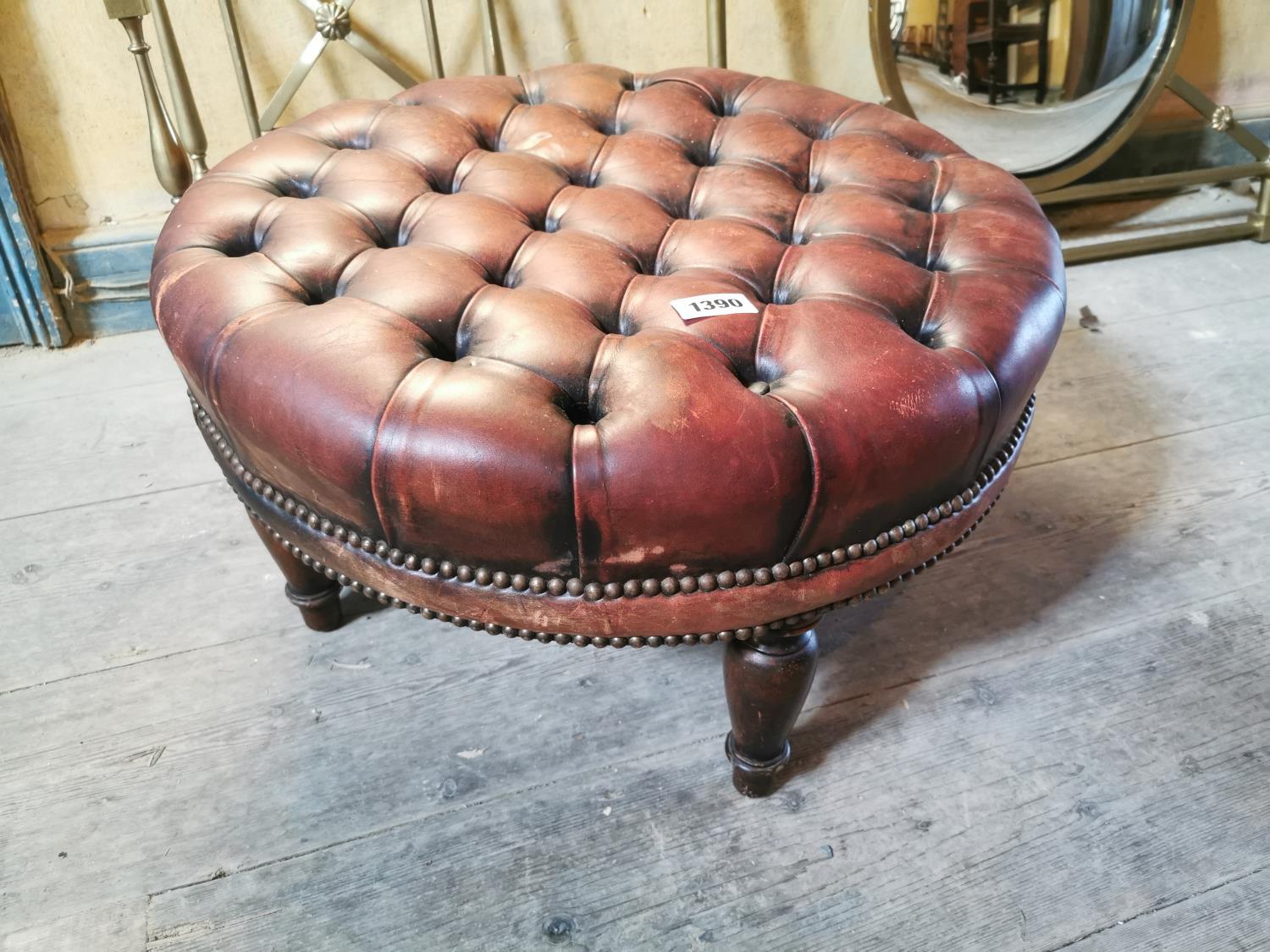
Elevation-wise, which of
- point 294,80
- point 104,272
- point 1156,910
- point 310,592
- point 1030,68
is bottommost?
point 1156,910

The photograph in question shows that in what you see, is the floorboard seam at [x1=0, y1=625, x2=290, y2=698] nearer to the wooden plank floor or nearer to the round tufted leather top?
the wooden plank floor

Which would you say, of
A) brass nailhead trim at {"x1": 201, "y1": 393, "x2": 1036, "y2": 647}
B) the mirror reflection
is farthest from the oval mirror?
brass nailhead trim at {"x1": 201, "y1": 393, "x2": 1036, "y2": 647}

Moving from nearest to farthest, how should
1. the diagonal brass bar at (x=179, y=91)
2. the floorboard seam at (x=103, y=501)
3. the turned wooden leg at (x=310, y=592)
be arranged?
the turned wooden leg at (x=310, y=592) → the floorboard seam at (x=103, y=501) → the diagonal brass bar at (x=179, y=91)

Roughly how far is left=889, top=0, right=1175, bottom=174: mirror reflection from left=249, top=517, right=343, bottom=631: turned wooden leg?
1.38 meters

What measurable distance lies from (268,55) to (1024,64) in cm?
137

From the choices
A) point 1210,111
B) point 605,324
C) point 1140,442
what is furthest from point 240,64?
point 1210,111

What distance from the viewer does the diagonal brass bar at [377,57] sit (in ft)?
5.05

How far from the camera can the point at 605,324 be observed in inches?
30.8

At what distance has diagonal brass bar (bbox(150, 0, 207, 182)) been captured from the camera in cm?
143

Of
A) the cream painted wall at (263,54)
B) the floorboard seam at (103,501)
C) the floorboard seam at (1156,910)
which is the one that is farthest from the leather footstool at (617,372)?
the cream painted wall at (263,54)

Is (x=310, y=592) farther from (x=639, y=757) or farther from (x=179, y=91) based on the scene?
(x=179, y=91)

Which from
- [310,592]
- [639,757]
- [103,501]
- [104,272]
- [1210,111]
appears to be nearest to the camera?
[639,757]

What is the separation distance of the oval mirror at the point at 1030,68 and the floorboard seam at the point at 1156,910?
1375mm

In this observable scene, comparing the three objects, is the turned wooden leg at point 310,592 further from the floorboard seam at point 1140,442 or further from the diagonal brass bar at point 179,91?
the floorboard seam at point 1140,442
